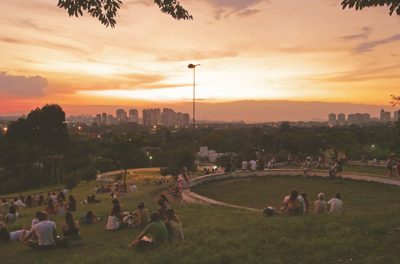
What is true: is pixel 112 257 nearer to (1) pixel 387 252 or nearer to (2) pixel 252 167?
(1) pixel 387 252

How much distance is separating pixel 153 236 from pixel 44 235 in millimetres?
3322

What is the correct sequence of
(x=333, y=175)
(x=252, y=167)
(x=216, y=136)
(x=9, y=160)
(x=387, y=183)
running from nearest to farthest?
(x=387, y=183) < (x=333, y=175) < (x=252, y=167) < (x=9, y=160) < (x=216, y=136)

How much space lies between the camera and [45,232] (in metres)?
11.9

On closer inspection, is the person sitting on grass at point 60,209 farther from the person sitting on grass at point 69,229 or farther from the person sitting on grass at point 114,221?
the person sitting on grass at point 69,229

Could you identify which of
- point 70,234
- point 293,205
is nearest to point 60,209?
point 70,234

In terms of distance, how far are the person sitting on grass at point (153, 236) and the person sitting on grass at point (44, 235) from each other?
2598 millimetres

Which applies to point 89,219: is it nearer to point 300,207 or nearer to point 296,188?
point 300,207

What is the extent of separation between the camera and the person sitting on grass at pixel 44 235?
11.9 metres

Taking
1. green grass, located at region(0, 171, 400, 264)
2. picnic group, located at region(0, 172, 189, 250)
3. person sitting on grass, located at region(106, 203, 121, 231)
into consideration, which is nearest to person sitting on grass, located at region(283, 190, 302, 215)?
green grass, located at region(0, 171, 400, 264)

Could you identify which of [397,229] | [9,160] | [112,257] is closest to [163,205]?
[112,257]

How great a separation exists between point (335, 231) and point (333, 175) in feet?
62.7

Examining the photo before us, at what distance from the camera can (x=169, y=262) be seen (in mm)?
9422

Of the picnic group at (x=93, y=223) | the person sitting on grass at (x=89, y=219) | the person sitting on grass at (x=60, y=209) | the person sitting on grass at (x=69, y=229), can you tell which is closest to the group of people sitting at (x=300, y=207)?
the picnic group at (x=93, y=223)

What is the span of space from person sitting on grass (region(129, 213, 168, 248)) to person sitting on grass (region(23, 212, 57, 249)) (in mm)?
2598
